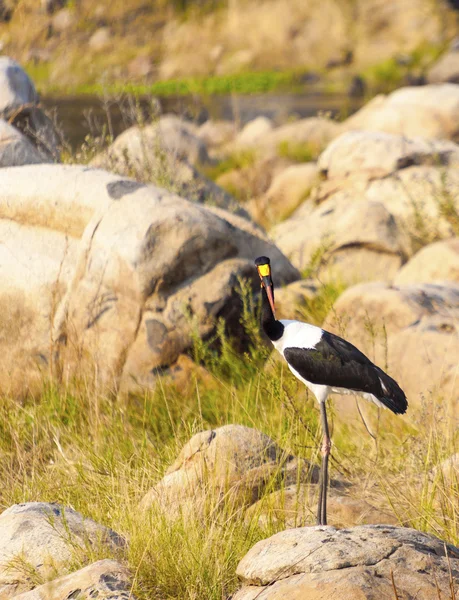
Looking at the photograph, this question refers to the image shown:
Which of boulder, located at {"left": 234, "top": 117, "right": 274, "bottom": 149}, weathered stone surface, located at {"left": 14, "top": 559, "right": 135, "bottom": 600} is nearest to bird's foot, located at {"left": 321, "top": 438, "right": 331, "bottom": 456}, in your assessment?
weathered stone surface, located at {"left": 14, "top": 559, "right": 135, "bottom": 600}

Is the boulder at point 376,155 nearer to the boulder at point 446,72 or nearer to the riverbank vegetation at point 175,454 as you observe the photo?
the riverbank vegetation at point 175,454

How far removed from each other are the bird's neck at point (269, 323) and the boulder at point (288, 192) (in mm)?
7087

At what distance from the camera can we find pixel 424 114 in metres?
12.4

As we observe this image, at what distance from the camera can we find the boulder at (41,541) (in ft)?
9.71

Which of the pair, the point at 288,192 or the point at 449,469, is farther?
the point at 288,192

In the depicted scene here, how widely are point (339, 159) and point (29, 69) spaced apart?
3.94m

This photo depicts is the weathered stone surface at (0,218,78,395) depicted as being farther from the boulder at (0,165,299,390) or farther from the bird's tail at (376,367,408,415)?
the bird's tail at (376,367,408,415)

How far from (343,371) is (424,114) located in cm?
970

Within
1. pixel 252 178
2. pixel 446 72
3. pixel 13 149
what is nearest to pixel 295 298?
pixel 13 149

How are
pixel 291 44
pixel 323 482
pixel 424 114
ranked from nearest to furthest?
pixel 323 482
pixel 424 114
pixel 291 44

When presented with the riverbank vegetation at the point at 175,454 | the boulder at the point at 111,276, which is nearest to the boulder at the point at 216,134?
the boulder at the point at 111,276

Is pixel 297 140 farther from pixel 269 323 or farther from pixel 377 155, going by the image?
pixel 269 323

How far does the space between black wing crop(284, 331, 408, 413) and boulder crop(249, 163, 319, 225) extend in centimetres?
726

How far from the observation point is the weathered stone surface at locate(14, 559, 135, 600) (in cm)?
268
